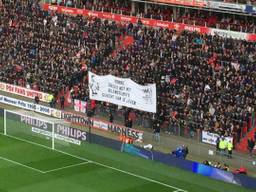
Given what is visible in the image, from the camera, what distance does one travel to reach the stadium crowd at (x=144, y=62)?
38812 millimetres

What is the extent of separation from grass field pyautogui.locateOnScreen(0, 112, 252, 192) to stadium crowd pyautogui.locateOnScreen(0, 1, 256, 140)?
5256 mm

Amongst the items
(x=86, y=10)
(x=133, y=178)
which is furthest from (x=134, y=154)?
(x=86, y=10)

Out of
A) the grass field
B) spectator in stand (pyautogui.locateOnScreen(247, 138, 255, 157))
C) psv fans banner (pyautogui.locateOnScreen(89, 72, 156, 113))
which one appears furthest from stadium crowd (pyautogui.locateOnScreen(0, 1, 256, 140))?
the grass field

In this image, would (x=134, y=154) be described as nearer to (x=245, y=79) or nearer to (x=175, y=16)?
(x=245, y=79)

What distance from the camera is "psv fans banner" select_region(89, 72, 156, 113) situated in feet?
121

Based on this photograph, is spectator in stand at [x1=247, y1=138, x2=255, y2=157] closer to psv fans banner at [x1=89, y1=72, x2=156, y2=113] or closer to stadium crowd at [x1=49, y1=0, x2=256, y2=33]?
psv fans banner at [x1=89, y1=72, x2=156, y2=113]

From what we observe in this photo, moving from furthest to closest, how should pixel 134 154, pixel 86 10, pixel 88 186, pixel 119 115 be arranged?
A: pixel 86 10
pixel 119 115
pixel 134 154
pixel 88 186

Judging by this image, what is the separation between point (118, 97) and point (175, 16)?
15237 mm

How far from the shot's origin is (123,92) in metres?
38.0

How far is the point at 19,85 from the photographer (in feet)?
162

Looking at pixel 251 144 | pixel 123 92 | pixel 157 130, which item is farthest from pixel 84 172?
pixel 251 144

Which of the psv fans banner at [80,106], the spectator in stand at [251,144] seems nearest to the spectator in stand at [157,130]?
the spectator in stand at [251,144]

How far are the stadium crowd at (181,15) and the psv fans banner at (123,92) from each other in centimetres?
1246

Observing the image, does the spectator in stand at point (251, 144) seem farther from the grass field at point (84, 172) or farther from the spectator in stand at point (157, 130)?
the spectator in stand at point (157, 130)
